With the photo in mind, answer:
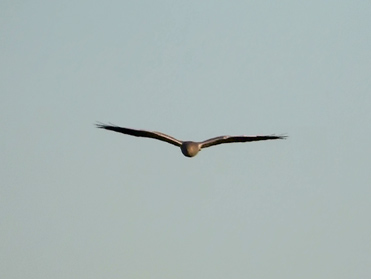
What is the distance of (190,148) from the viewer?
215 ft

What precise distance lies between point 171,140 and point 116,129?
3.28 meters

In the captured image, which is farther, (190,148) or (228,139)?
(228,139)

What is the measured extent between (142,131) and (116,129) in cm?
185

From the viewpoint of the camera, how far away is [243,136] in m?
68.5

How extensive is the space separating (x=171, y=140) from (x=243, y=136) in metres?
Answer: 3.68

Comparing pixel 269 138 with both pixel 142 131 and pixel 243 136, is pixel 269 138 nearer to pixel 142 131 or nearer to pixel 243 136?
pixel 243 136

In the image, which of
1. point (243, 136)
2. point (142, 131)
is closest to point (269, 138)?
point (243, 136)

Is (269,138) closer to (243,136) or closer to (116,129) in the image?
(243,136)

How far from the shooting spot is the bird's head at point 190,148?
215 ft

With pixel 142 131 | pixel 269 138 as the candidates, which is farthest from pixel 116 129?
pixel 269 138

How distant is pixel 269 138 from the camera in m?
69.9

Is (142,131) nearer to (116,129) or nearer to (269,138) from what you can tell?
(116,129)

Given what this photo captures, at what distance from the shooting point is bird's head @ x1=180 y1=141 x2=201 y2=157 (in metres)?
65.4

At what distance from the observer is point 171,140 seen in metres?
66.5
